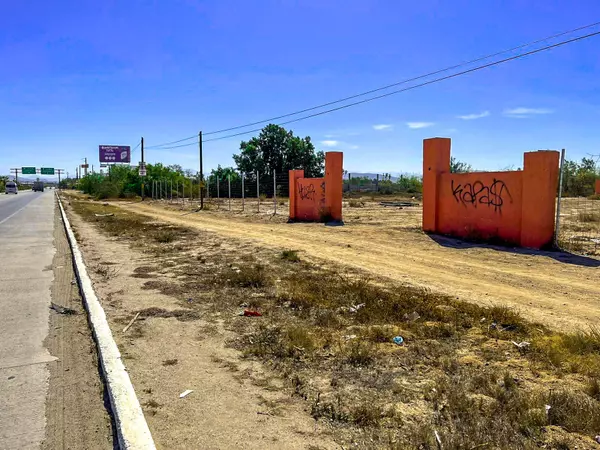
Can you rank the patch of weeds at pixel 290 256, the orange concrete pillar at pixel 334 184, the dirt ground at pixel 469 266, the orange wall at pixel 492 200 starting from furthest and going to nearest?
the orange concrete pillar at pixel 334 184
the orange wall at pixel 492 200
the patch of weeds at pixel 290 256
the dirt ground at pixel 469 266

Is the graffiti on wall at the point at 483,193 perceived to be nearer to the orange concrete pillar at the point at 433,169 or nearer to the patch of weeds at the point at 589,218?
the orange concrete pillar at the point at 433,169

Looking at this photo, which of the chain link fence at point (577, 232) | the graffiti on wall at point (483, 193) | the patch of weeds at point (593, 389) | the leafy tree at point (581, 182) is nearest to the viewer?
the patch of weeds at point (593, 389)

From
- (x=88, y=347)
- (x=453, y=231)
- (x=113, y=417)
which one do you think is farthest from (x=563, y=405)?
(x=453, y=231)

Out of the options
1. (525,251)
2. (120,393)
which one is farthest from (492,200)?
(120,393)

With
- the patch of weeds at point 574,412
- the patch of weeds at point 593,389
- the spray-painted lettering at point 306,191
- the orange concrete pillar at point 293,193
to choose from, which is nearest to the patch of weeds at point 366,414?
the patch of weeds at point 574,412

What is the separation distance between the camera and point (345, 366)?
4355 mm

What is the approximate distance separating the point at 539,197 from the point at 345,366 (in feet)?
29.4

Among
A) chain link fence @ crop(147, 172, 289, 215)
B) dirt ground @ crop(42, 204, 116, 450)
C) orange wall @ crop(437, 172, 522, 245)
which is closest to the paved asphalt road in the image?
dirt ground @ crop(42, 204, 116, 450)

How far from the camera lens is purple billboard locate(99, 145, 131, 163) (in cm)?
7919

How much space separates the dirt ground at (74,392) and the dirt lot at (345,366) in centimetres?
33

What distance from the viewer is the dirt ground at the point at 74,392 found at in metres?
3.24

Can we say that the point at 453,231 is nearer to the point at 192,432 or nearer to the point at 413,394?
the point at 413,394

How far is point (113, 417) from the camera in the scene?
3.48 meters

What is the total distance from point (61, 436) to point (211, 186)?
47.0 m
